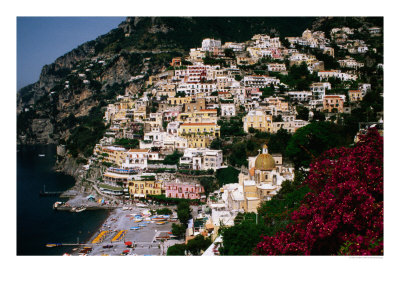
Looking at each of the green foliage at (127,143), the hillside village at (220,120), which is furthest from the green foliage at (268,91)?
the green foliage at (127,143)

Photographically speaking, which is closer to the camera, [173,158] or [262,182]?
[262,182]

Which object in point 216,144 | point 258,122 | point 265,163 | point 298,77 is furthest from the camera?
point 298,77

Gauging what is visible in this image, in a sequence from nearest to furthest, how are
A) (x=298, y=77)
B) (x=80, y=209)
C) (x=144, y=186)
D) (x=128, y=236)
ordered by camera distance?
1. (x=128, y=236)
2. (x=80, y=209)
3. (x=144, y=186)
4. (x=298, y=77)

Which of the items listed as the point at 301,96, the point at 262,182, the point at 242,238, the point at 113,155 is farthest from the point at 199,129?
the point at 242,238

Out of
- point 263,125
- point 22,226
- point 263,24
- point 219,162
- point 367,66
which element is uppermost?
point 263,24

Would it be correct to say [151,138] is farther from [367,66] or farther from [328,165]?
[328,165]

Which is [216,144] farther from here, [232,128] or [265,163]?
[265,163]

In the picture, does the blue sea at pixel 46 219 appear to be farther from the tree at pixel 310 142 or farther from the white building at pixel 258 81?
the white building at pixel 258 81

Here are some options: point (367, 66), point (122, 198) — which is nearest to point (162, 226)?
point (122, 198)
